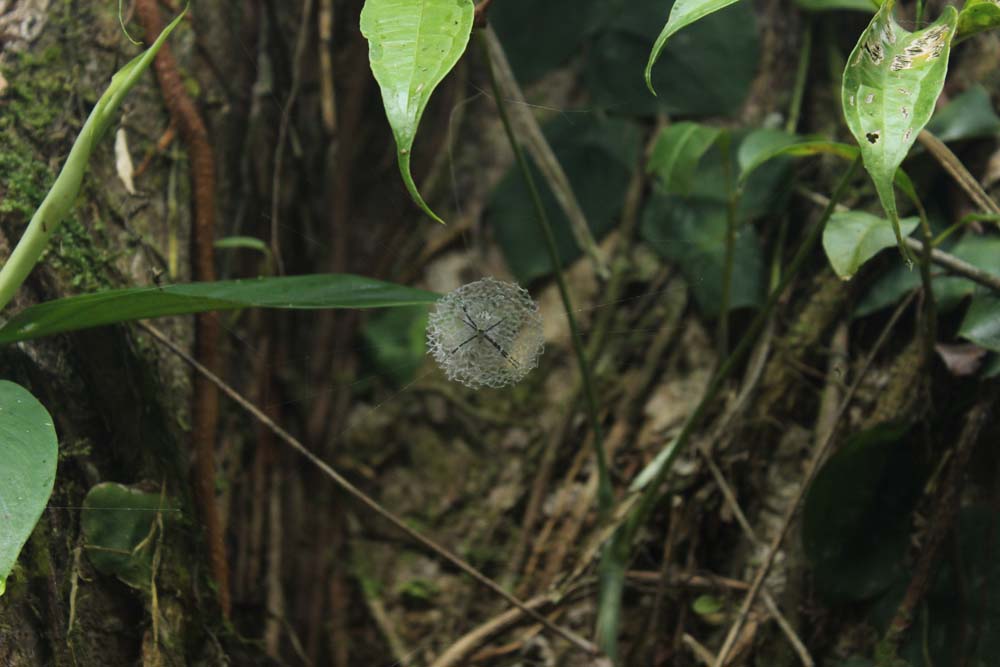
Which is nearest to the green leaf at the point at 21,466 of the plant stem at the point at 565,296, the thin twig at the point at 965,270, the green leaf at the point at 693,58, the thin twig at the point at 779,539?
the plant stem at the point at 565,296

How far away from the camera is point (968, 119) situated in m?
1.04

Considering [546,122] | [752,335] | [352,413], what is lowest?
[352,413]

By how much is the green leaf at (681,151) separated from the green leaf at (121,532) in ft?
2.25

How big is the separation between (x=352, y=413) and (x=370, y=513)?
164 mm

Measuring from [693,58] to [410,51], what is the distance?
85cm

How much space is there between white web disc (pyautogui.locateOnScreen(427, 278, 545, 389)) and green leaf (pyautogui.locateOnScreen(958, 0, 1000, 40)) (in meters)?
0.43

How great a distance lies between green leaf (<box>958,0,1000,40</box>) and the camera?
593mm

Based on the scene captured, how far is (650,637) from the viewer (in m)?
1.05

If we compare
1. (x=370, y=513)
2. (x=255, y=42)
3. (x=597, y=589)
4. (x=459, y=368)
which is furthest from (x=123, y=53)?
(x=597, y=589)

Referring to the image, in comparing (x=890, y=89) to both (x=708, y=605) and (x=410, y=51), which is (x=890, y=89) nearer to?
(x=410, y=51)

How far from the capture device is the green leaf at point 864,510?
93 cm

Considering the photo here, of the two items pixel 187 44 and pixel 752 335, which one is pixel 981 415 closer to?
pixel 752 335

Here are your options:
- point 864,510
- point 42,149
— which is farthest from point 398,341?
point 864,510

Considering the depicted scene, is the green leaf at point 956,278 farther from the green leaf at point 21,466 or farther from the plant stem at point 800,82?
the green leaf at point 21,466
